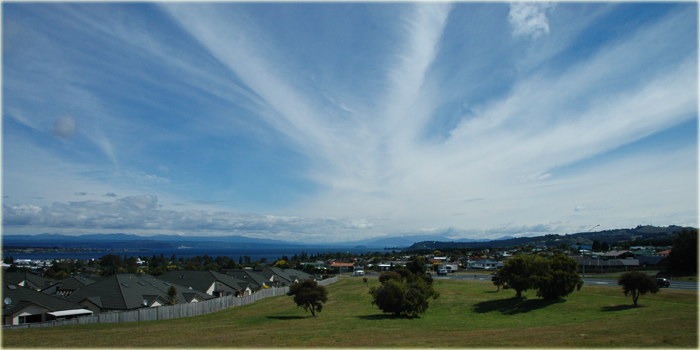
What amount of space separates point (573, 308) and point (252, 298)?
41.8 m

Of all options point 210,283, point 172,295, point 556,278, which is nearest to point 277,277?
point 210,283

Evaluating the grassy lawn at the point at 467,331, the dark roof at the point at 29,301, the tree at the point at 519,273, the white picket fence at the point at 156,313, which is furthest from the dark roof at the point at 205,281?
the tree at the point at 519,273

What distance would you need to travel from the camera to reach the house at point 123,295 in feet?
137

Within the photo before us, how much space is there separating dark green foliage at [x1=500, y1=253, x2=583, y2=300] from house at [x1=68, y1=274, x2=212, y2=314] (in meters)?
41.5

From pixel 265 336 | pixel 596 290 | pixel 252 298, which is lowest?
pixel 252 298

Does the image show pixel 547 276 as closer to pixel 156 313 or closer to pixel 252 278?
pixel 156 313

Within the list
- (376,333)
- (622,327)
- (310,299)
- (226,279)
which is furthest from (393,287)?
(226,279)

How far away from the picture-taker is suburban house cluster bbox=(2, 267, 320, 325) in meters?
34.8

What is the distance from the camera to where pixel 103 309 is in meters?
41.5

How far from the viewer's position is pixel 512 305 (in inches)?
1533

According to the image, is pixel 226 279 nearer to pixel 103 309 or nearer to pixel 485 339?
pixel 103 309

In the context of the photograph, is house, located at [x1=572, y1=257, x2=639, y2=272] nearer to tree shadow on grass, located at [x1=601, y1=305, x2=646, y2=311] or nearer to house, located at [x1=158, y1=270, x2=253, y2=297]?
tree shadow on grass, located at [x1=601, y1=305, x2=646, y2=311]

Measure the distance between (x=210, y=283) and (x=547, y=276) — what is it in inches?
1912

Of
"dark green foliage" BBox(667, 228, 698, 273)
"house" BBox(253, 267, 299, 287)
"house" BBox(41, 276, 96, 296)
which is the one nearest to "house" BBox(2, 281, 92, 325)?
"house" BBox(41, 276, 96, 296)
